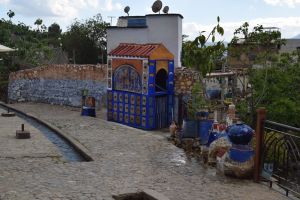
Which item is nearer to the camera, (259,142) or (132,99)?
(259,142)

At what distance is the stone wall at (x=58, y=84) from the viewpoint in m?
18.0

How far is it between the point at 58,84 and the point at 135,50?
256 inches

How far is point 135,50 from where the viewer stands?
45.6ft

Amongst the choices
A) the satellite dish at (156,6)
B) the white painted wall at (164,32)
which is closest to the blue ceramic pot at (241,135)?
the white painted wall at (164,32)

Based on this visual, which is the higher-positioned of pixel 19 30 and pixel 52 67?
pixel 19 30

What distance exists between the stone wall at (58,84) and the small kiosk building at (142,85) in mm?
3274

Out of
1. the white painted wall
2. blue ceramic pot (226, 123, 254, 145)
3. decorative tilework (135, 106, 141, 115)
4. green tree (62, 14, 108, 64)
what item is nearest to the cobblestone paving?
blue ceramic pot (226, 123, 254, 145)

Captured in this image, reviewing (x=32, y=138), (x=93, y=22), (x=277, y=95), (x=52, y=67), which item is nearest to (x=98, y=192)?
(x=32, y=138)

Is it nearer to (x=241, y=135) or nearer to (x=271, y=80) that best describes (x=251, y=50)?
(x=271, y=80)

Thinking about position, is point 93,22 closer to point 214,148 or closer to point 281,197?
point 214,148

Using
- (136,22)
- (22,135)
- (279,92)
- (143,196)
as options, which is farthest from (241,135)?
(136,22)

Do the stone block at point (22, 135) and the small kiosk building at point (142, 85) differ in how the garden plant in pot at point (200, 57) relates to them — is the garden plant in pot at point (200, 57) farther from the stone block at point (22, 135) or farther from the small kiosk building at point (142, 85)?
the stone block at point (22, 135)

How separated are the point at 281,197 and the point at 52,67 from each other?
14237mm

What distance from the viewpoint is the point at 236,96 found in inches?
778
